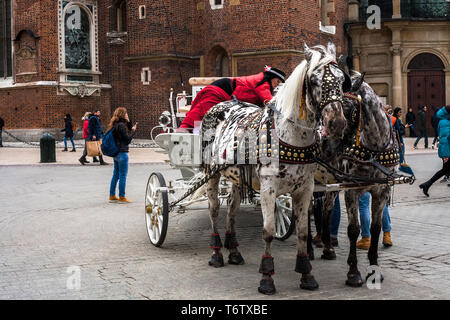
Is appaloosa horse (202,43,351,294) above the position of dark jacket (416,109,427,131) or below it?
below

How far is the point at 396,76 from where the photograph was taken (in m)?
31.6

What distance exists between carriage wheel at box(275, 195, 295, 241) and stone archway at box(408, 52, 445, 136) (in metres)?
26.4

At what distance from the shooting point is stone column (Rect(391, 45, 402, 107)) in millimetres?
31516

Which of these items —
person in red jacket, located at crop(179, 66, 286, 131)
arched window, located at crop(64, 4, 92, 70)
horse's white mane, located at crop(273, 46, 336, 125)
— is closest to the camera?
horse's white mane, located at crop(273, 46, 336, 125)

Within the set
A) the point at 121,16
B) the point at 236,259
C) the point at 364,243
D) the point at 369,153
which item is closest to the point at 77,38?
the point at 121,16

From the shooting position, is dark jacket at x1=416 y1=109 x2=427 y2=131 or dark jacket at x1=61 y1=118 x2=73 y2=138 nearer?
dark jacket at x1=61 y1=118 x2=73 y2=138

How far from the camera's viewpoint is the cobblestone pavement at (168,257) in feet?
17.0

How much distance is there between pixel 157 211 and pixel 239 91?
71.6 inches

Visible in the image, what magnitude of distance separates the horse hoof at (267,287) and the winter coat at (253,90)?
2423 millimetres

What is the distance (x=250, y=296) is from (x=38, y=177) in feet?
38.3

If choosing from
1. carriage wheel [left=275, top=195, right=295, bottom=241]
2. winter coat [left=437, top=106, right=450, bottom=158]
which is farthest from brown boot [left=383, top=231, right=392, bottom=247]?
winter coat [left=437, top=106, right=450, bottom=158]

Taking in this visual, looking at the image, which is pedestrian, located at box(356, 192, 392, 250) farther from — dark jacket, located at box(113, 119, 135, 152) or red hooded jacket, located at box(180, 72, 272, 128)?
dark jacket, located at box(113, 119, 135, 152)

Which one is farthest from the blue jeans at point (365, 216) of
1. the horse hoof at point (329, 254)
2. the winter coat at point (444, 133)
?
the winter coat at point (444, 133)

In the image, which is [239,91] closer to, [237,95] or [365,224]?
[237,95]
